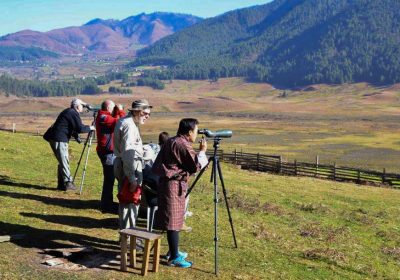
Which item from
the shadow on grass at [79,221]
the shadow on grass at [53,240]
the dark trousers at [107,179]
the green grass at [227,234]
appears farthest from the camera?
the dark trousers at [107,179]

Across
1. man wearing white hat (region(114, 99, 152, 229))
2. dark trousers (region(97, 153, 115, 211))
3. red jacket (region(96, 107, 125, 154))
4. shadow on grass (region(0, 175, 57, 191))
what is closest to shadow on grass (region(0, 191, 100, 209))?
dark trousers (region(97, 153, 115, 211))

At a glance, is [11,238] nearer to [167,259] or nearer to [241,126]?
[167,259]

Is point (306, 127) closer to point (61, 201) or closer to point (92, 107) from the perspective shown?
point (92, 107)

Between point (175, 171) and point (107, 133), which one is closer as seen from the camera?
point (175, 171)

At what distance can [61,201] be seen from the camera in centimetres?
1374

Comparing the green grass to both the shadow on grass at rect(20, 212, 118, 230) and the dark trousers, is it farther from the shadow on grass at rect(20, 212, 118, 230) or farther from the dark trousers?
the dark trousers

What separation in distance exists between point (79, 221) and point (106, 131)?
2.18 meters

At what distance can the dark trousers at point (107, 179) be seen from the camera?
1199 cm

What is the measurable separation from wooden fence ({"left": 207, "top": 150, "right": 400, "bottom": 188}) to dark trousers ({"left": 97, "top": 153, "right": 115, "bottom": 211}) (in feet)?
87.2

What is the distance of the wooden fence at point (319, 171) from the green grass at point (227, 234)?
16.3 metres

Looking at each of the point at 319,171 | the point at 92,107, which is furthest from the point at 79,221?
the point at 319,171

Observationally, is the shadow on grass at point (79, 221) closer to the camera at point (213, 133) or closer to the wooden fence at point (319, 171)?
the camera at point (213, 133)

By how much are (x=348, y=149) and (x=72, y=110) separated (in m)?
64.6

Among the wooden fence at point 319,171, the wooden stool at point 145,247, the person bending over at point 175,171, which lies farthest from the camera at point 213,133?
the wooden fence at point 319,171
